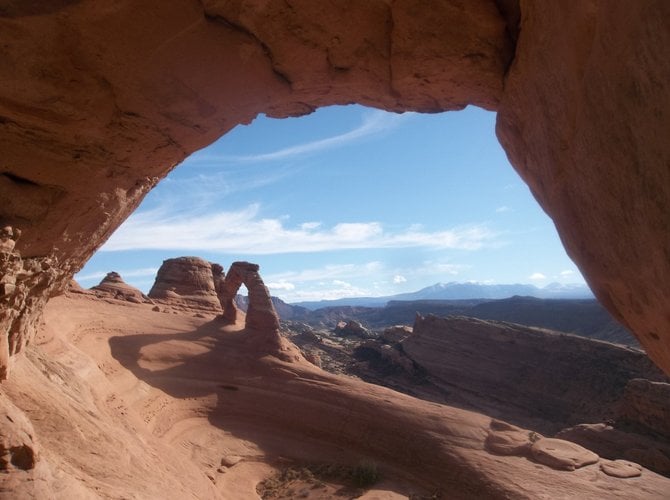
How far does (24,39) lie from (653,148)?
463 cm

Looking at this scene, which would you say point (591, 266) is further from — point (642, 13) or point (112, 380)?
point (112, 380)

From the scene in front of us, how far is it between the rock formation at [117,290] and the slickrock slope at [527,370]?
66.4 ft

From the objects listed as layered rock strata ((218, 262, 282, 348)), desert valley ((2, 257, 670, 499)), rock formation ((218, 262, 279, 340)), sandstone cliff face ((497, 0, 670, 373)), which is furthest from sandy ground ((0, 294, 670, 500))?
sandstone cliff face ((497, 0, 670, 373))

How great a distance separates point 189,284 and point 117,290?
14.7 ft

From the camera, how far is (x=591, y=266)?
3.49 m

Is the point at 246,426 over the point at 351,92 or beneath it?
beneath

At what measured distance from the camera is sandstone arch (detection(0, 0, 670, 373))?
2.63m

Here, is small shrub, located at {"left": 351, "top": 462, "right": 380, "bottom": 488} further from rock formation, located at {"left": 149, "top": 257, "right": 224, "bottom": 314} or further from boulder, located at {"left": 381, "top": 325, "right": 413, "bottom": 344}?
boulder, located at {"left": 381, "top": 325, "right": 413, "bottom": 344}

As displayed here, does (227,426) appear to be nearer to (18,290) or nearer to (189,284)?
(18,290)

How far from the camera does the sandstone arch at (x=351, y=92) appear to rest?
2631mm

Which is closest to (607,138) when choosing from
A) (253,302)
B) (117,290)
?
(253,302)

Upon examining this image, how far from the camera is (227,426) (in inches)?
558

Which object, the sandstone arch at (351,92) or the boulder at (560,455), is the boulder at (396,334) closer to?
the boulder at (560,455)

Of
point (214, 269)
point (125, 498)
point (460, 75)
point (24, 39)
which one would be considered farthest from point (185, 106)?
point (214, 269)
